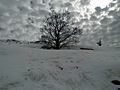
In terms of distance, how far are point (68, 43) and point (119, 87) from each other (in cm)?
2232

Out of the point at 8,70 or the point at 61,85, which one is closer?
the point at 61,85

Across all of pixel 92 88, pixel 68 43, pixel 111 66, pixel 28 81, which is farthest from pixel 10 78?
pixel 68 43

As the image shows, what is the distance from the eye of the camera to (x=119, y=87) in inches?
316

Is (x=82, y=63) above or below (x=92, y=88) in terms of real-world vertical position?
above

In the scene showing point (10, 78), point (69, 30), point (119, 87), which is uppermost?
point (69, 30)

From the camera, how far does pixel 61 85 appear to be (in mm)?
7824

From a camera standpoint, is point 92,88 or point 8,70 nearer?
point 92,88

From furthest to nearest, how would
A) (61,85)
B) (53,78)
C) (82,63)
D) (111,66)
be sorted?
(82,63) < (111,66) < (53,78) < (61,85)

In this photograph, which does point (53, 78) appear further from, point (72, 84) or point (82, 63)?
point (82, 63)

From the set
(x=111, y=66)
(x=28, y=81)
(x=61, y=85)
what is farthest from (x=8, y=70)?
(x=111, y=66)

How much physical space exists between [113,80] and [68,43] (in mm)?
21669

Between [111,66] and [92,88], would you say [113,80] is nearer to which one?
[92,88]

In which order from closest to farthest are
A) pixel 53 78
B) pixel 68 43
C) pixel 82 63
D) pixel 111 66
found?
pixel 53 78
pixel 111 66
pixel 82 63
pixel 68 43

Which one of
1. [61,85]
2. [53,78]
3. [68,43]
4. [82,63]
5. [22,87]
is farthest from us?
[68,43]
